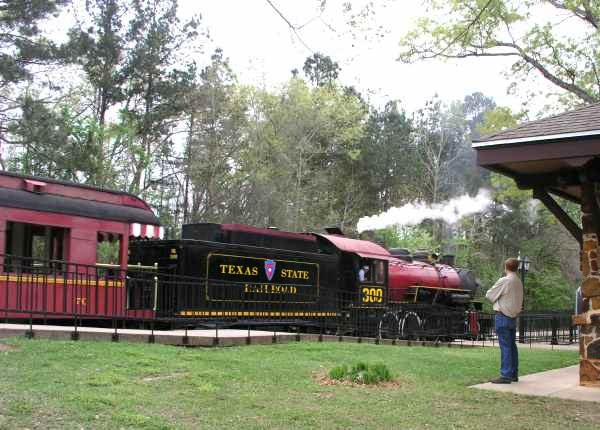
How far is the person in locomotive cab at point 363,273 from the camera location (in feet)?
63.8

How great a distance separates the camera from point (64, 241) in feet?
42.4

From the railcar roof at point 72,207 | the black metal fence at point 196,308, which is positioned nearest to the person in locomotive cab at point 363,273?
the black metal fence at point 196,308

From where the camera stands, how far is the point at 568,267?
46.2 m

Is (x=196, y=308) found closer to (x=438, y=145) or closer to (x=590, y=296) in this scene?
(x=590, y=296)

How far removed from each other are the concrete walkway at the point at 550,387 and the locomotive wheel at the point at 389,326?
8.60 meters

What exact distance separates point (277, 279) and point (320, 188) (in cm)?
2903

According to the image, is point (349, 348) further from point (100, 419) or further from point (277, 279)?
point (100, 419)

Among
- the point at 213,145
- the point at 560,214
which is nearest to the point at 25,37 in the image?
the point at 213,145

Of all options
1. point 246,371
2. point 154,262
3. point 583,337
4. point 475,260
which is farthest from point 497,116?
point 475,260

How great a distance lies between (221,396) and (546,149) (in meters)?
5.17

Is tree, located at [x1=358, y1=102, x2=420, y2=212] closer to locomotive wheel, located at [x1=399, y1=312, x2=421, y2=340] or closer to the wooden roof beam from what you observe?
locomotive wheel, located at [x1=399, y1=312, x2=421, y2=340]

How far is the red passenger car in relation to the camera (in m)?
11.7

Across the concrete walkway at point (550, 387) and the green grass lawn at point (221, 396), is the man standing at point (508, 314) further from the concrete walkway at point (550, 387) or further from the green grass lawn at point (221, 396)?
the green grass lawn at point (221, 396)

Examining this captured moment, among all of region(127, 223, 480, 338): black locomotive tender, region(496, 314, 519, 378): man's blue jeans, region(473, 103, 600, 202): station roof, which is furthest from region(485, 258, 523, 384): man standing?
region(127, 223, 480, 338): black locomotive tender
